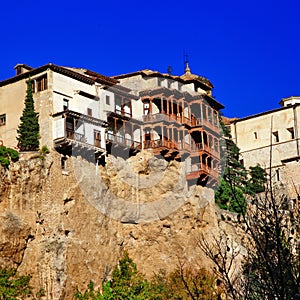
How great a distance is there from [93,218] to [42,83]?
997 cm

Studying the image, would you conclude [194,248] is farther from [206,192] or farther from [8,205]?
[8,205]

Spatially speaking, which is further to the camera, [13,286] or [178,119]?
[178,119]

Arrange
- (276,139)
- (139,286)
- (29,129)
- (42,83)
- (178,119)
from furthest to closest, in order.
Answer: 1. (276,139)
2. (178,119)
3. (42,83)
4. (29,129)
5. (139,286)

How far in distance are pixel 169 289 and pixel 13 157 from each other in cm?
1386

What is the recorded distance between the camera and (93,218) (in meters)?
47.9

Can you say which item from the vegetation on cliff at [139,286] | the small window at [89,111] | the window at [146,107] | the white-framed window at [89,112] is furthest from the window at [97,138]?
the vegetation on cliff at [139,286]

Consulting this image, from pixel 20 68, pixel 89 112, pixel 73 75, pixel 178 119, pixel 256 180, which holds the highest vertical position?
pixel 20 68

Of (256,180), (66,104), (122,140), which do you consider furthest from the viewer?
(256,180)

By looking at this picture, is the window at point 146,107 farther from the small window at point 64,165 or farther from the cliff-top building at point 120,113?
the small window at point 64,165

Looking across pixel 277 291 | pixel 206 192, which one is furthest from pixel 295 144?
pixel 277 291

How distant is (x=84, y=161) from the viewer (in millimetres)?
48125

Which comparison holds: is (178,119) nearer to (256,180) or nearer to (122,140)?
(122,140)

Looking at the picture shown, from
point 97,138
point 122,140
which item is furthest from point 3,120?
point 122,140

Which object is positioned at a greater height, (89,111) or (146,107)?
(146,107)
